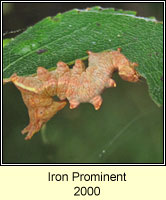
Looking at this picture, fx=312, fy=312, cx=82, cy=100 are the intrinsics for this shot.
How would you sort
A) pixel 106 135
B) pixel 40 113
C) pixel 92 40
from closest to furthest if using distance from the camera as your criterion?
1. pixel 92 40
2. pixel 40 113
3. pixel 106 135

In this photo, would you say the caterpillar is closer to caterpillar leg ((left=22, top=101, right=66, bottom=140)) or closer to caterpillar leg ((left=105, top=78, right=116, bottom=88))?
caterpillar leg ((left=105, top=78, right=116, bottom=88))

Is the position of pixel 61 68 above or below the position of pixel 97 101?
above

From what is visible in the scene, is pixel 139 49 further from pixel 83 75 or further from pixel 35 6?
pixel 35 6

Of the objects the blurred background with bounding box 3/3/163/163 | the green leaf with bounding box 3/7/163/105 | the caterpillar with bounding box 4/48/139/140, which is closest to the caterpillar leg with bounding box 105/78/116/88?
the caterpillar with bounding box 4/48/139/140

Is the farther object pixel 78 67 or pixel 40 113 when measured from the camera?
pixel 40 113

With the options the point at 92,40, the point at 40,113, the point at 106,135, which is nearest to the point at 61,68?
the point at 92,40

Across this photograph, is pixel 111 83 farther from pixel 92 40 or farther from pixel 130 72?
pixel 92 40

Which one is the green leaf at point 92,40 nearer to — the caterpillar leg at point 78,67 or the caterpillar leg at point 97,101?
the caterpillar leg at point 78,67

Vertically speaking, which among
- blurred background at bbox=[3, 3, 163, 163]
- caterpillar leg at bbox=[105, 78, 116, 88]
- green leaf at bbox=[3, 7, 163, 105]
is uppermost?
green leaf at bbox=[3, 7, 163, 105]

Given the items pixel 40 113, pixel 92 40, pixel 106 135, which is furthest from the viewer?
pixel 106 135
